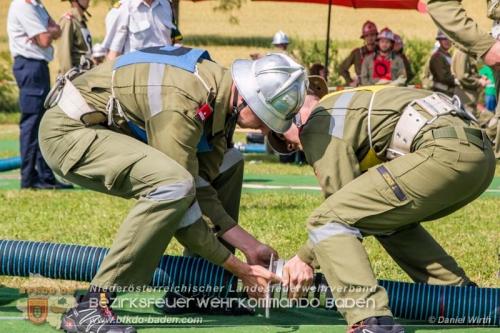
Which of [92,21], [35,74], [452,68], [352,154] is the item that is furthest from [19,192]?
[92,21]

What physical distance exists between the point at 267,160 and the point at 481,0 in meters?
11.6

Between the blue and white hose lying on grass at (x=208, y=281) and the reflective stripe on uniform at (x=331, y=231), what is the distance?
0.50 m

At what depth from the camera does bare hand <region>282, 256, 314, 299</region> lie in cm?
446

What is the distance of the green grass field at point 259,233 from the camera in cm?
470

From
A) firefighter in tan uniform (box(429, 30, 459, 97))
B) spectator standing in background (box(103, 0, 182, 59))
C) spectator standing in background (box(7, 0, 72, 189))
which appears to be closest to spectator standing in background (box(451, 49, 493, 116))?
firefighter in tan uniform (box(429, 30, 459, 97))

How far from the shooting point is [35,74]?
9.20m

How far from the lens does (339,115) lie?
431 cm

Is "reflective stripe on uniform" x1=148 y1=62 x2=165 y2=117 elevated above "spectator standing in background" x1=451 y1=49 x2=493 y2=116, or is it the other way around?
"reflective stripe on uniform" x1=148 y1=62 x2=165 y2=117

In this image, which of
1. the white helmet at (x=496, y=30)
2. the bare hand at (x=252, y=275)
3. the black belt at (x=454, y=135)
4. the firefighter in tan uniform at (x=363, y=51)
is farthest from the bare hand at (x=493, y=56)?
the firefighter in tan uniform at (x=363, y=51)

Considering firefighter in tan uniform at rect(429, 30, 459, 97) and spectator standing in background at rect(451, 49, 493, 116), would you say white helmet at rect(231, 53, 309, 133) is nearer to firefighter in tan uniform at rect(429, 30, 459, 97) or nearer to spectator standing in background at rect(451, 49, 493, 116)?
spectator standing in background at rect(451, 49, 493, 116)

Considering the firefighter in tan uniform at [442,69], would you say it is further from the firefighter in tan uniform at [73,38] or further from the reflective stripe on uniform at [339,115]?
the reflective stripe on uniform at [339,115]

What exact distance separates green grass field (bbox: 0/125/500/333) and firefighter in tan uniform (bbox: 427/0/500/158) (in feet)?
5.06

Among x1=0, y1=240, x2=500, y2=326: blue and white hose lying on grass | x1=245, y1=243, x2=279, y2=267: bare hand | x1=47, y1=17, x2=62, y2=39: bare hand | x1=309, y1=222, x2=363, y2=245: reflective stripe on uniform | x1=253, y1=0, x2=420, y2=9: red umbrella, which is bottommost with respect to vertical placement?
x1=253, y1=0, x2=420, y2=9: red umbrella

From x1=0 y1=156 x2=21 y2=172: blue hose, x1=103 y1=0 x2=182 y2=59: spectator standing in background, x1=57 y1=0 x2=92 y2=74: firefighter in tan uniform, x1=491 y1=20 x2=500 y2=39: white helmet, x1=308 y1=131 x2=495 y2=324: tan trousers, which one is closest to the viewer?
x1=308 y1=131 x2=495 y2=324: tan trousers
